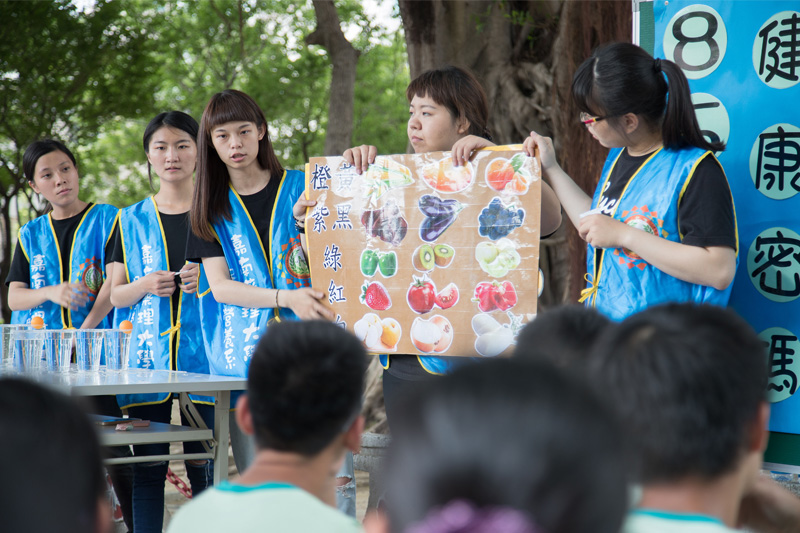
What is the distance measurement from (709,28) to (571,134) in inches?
131

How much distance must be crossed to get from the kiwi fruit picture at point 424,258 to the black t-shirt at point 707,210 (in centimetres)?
83

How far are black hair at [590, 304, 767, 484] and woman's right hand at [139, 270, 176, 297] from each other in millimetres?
2663

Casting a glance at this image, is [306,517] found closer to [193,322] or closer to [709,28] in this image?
[709,28]

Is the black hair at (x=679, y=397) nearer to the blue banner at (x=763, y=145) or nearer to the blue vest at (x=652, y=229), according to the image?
the blue vest at (x=652, y=229)

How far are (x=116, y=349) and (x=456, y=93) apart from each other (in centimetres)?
167

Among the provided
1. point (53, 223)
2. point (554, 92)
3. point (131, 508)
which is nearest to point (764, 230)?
point (131, 508)

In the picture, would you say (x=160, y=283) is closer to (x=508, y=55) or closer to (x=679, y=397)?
(x=679, y=397)

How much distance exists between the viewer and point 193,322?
3.49m

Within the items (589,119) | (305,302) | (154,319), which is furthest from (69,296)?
(589,119)

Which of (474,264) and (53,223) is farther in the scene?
(53,223)

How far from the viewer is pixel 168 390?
9.09 ft

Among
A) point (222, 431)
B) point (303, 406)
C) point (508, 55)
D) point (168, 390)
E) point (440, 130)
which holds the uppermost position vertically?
point (508, 55)

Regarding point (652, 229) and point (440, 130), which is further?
point (440, 130)

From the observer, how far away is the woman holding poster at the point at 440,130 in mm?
2689
